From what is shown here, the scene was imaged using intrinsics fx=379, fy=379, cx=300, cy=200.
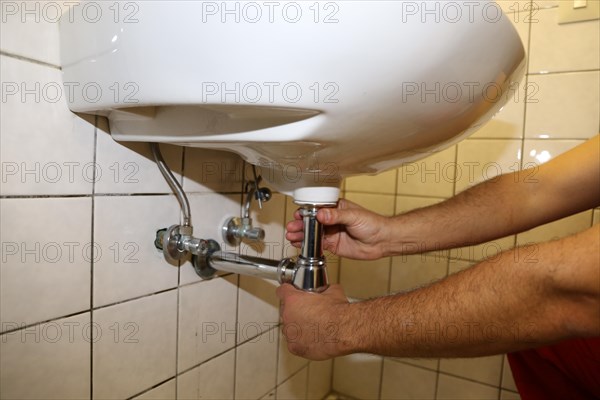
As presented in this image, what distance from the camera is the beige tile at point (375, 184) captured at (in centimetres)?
107

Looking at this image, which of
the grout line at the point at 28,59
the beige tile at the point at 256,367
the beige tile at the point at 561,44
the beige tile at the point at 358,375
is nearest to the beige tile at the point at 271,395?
the beige tile at the point at 256,367

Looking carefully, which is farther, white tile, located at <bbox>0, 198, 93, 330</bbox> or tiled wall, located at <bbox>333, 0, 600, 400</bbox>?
tiled wall, located at <bbox>333, 0, 600, 400</bbox>

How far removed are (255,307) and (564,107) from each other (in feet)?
2.74

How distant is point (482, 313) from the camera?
0.40 metres

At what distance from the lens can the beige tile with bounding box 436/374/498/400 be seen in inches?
37.8

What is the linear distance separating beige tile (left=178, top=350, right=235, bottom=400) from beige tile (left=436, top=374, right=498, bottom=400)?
1.89 ft

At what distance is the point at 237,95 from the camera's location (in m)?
0.35

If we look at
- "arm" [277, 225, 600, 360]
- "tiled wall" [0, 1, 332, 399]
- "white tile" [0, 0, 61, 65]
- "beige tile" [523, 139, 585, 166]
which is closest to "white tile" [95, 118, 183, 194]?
"tiled wall" [0, 1, 332, 399]

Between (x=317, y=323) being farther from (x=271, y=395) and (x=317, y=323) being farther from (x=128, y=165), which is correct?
(x=271, y=395)

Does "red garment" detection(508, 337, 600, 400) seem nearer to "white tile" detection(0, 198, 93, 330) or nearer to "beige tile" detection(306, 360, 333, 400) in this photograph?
"beige tile" detection(306, 360, 333, 400)

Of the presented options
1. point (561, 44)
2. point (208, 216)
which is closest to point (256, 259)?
point (208, 216)

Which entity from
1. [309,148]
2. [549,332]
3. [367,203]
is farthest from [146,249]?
[367,203]

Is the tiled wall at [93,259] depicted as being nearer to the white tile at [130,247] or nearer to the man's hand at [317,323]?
the white tile at [130,247]

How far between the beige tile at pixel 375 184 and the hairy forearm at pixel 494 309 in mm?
638
